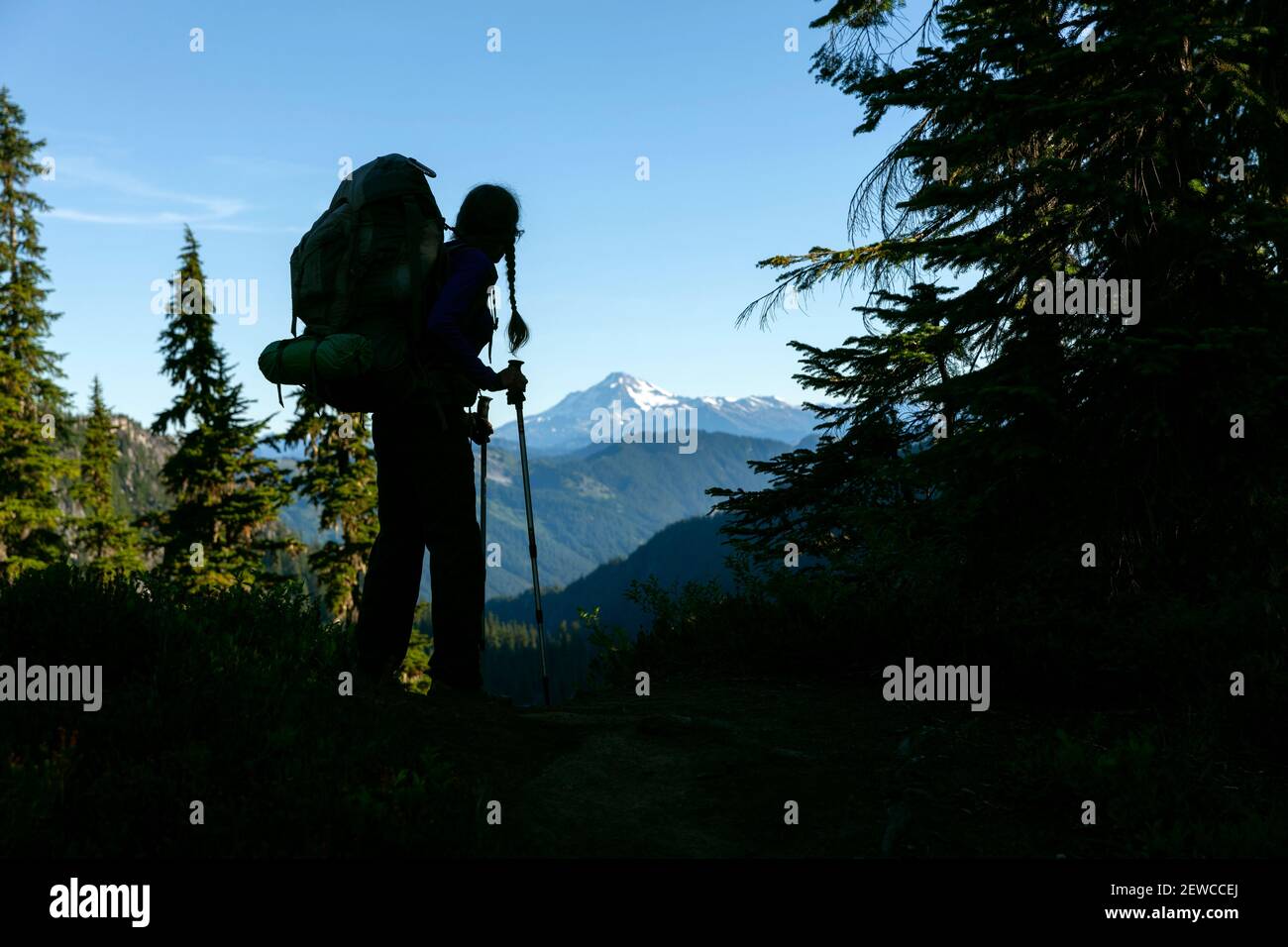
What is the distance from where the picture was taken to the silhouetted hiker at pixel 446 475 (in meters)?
5.41

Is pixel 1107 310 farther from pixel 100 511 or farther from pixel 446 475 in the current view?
pixel 100 511

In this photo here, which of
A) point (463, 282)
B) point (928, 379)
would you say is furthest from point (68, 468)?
point (463, 282)

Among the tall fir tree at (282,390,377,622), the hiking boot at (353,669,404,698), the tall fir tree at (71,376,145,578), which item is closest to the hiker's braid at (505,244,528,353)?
the hiking boot at (353,669,404,698)

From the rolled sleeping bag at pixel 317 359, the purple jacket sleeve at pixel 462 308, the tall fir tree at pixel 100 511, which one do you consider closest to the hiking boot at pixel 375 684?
the rolled sleeping bag at pixel 317 359

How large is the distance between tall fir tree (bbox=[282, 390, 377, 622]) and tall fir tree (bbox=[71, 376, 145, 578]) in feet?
27.4

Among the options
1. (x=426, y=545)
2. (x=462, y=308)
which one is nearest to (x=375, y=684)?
(x=426, y=545)

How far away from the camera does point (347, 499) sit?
1238 inches

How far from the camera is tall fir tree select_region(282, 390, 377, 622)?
103ft

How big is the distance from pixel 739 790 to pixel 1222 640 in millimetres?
3556

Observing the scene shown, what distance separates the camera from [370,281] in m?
5.15

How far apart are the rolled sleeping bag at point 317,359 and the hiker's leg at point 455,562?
78cm

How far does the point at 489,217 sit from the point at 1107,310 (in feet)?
16.9

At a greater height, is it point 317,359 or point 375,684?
point 317,359
